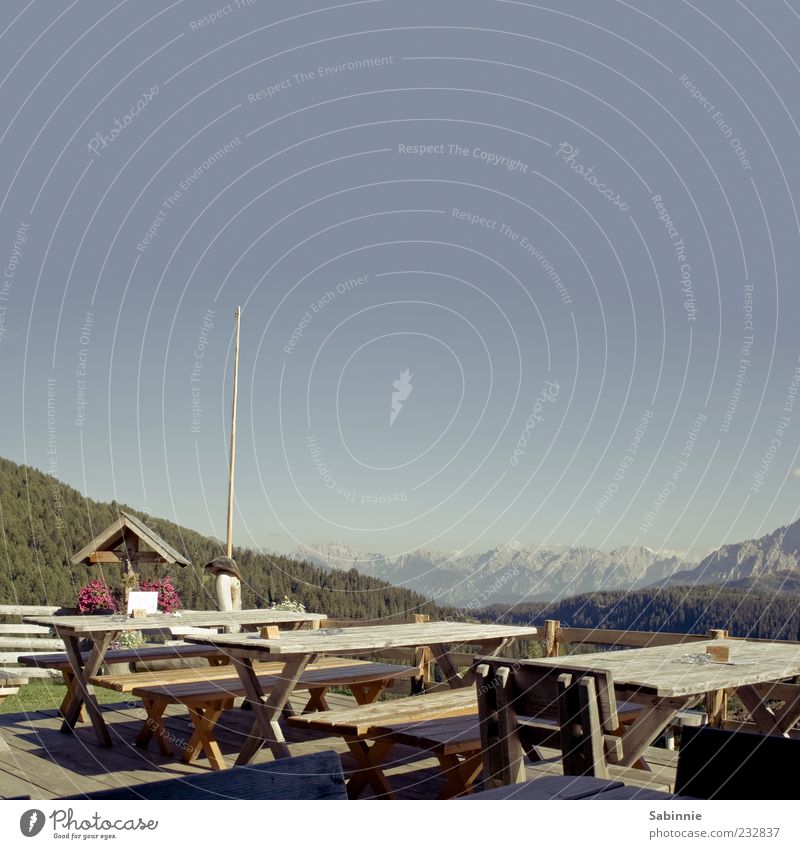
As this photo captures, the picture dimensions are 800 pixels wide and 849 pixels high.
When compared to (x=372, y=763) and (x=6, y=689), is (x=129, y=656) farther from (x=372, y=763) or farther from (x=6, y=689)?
(x=372, y=763)

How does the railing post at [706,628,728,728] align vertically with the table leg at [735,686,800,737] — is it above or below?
below

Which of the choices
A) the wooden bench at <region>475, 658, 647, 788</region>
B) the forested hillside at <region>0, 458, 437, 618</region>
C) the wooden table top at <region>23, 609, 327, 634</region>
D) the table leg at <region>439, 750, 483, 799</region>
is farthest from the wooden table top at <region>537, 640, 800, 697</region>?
the forested hillside at <region>0, 458, 437, 618</region>

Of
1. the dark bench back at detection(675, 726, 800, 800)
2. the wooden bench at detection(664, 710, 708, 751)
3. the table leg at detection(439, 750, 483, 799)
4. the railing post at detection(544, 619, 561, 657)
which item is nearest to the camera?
the dark bench back at detection(675, 726, 800, 800)

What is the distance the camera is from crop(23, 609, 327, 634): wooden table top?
24.4ft

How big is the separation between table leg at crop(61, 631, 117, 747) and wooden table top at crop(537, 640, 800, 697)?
4224 millimetres

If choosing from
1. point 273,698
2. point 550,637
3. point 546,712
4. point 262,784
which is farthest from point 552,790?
point 550,637

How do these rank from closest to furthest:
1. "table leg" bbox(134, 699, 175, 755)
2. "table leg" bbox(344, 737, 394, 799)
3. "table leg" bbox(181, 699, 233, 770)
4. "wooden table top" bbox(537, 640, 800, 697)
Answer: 1. "wooden table top" bbox(537, 640, 800, 697)
2. "table leg" bbox(344, 737, 394, 799)
3. "table leg" bbox(181, 699, 233, 770)
4. "table leg" bbox(134, 699, 175, 755)

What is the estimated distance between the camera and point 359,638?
616 cm

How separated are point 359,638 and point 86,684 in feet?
9.44

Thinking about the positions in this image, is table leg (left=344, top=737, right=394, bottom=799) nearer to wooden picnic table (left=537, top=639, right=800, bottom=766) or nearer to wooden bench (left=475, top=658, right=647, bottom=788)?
wooden bench (left=475, top=658, right=647, bottom=788)

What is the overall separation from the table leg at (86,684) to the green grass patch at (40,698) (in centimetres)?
167

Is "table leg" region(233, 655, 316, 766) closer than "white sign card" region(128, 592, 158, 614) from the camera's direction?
Yes

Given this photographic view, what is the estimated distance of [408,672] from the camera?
26.9ft
